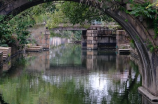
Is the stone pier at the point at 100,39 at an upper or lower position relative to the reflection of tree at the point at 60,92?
upper

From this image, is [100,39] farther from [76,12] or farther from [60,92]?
[60,92]

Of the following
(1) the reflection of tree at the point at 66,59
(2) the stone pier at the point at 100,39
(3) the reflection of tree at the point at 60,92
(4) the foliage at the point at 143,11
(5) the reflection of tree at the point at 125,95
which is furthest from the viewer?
(2) the stone pier at the point at 100,39

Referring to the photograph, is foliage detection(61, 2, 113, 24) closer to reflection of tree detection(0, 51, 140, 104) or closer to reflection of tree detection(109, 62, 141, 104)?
reflection of tree detection(0, 51, 140, 104)

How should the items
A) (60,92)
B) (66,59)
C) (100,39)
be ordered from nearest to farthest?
(60,92) < (66,59) < (100,39)

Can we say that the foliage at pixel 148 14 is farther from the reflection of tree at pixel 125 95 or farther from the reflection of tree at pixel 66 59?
the reflection of tree at pixel 66 59

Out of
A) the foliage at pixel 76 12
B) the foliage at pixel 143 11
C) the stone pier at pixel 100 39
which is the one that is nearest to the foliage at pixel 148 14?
the foliage at pixel 143 11

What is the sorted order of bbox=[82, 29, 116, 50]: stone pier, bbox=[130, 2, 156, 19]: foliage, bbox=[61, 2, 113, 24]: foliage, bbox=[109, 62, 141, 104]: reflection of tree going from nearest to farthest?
bbox=[130, 2, 156, 19]: foliage, bbox=[109, 62, 141, 104]: reflection of tree, bbox=[61, 2, 113, 24]: foliage, bbox=[82, 29, 116, 50]: stone pier

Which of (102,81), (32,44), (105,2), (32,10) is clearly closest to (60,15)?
(32,10)

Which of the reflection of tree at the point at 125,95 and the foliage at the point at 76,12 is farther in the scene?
the foliage at the point at 76,12

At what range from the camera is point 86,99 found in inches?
529

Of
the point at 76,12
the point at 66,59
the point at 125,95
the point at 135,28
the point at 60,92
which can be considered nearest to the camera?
the point at 135,28

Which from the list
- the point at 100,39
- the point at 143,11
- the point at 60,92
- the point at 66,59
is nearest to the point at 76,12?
the point at 60,92

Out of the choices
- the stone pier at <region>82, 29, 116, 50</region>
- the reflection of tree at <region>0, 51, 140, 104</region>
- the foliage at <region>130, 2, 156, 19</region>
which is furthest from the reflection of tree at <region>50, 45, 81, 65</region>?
the foliage at <region>130, 2, 156, 19</region>

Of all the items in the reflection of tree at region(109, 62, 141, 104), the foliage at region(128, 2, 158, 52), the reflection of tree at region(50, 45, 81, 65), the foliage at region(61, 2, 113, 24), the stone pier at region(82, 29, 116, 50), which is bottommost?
the reflection of tree at region(50, 45, 81, 65)
